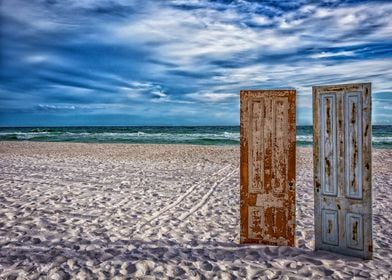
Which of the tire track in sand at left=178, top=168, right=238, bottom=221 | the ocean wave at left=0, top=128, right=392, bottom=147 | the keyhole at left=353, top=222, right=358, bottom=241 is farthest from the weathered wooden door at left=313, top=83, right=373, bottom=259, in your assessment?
the ocean wave at left=0, top=128, right=392, bottom=147

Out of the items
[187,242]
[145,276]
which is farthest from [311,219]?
Result: [145,276]

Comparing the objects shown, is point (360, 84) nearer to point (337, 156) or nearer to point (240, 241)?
point (337, 156)

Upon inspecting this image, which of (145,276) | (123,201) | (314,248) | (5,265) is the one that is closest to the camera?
(145,276)

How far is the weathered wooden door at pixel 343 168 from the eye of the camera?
12.8 feet

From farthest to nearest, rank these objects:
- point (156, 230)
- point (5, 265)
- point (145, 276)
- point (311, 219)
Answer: point (311, 219), point (156, 230), point (5, 265), point (145, 276)

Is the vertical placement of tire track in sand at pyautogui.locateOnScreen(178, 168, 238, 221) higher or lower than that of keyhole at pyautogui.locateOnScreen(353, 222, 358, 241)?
lower

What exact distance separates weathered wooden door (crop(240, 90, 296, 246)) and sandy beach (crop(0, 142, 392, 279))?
28cm

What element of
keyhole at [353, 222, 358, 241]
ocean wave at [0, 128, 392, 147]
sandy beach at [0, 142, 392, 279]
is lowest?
sandy beach at [0, 142, 392, 279]

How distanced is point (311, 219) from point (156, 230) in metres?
2.59

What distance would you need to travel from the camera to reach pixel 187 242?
4699mm

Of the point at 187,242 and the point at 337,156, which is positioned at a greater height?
the point at 337,156

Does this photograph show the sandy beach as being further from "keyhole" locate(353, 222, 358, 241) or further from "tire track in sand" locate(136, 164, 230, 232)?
"keyhole" locate(353, 222, 358, 241)

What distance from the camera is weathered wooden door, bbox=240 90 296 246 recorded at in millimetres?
4297

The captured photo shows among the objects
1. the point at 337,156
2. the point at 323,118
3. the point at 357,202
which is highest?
the point at 323,118
